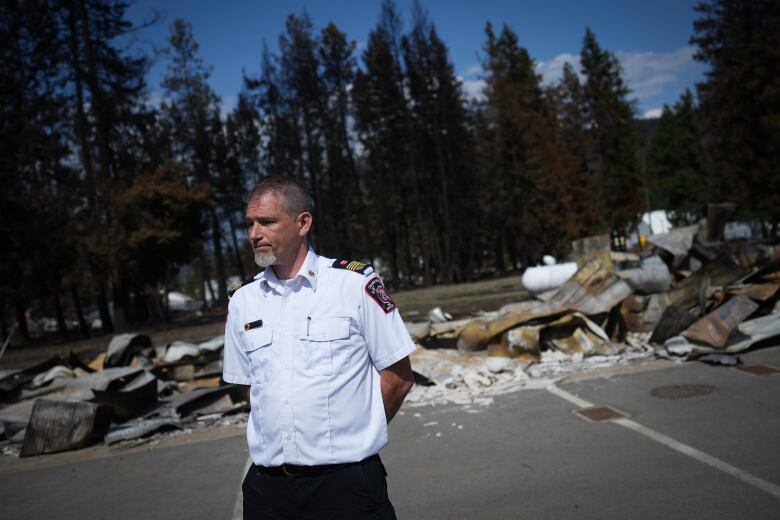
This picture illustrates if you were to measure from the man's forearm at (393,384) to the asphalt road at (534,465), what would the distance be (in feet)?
6.62

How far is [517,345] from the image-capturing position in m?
9.18

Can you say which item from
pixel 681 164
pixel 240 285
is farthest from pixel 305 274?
pixel 681 164

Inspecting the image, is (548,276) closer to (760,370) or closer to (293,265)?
(760,370)

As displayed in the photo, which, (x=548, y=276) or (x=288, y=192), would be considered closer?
(x=288, y=192)

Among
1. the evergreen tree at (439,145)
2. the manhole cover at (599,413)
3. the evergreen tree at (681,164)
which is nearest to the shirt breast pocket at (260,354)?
the manhole cover at (599,413)

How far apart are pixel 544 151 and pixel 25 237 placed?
2770cm

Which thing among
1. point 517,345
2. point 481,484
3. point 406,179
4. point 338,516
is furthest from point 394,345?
point 406,179

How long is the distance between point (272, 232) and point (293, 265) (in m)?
0.17

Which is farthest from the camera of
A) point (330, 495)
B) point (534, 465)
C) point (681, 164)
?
point (681, 164)

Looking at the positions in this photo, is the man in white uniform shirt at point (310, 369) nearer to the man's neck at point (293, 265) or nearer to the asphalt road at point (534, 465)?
the man's neck at point (293, 265)

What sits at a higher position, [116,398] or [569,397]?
[116,398]

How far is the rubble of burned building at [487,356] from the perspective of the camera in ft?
24.6

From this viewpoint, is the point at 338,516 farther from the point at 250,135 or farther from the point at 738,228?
the point at 738,228

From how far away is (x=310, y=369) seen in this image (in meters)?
2.40
